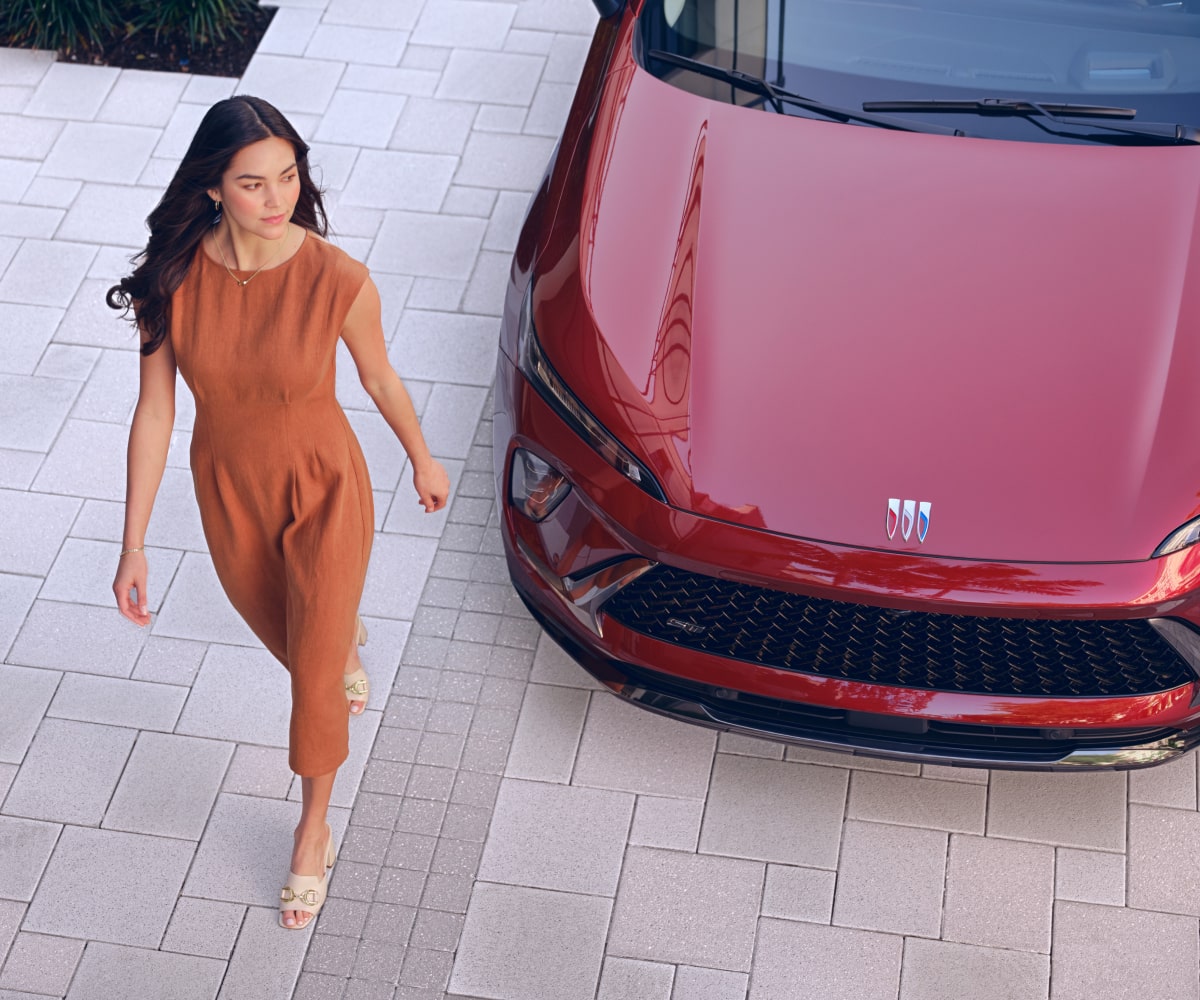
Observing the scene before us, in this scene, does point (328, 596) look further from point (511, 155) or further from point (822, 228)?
point (511, 155)

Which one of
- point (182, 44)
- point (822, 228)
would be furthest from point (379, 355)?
point (182, 44)

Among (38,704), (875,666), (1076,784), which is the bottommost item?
(38,704)

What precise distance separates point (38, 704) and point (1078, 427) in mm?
2844

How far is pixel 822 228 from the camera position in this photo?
324 cm

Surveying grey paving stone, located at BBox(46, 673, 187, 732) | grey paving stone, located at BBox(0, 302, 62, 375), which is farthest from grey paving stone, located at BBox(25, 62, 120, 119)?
grey paving stone, located at BBox(46, 673, 187, 732)

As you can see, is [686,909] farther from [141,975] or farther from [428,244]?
[428,244]

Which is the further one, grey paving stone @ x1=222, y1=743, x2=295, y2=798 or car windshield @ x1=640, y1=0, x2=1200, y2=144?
grey paving stone @ x1=222, y1=743, x2=295, y2=798

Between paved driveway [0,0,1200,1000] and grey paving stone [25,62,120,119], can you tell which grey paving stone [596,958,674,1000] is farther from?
grey paving stone [25,62,120,119]

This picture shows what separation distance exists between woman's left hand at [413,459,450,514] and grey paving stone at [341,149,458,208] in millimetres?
2171

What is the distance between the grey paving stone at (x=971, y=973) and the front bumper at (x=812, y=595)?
49cm

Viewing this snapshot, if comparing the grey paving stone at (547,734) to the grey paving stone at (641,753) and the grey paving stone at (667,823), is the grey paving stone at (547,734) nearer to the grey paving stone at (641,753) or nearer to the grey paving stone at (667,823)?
the grey paving stone at (641,753)

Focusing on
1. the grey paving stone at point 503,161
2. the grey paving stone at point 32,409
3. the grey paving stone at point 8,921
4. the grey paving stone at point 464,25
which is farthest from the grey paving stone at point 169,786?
the grey paving stone at point 464,25

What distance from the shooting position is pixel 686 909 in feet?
11.0

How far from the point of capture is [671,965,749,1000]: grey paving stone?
3197 mm
